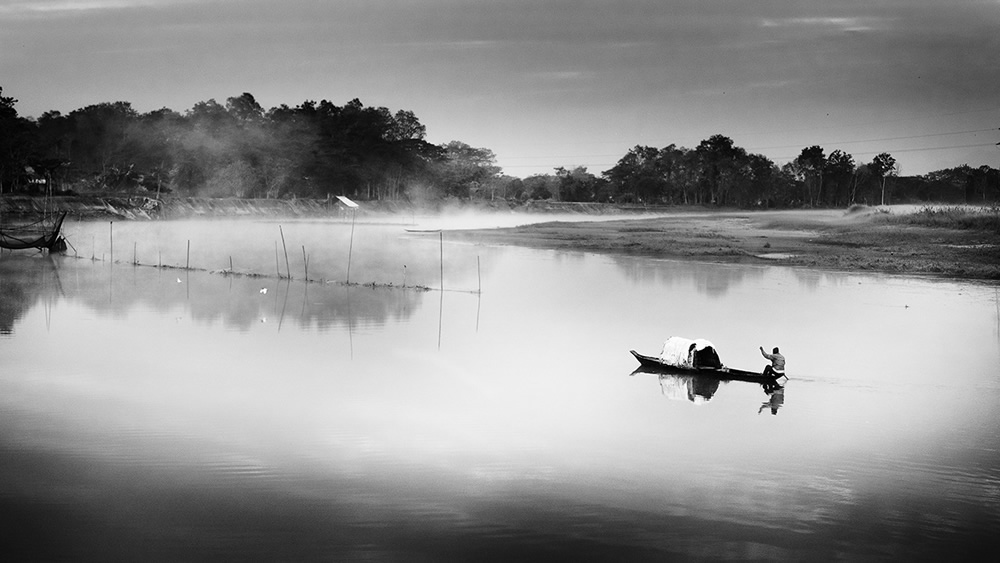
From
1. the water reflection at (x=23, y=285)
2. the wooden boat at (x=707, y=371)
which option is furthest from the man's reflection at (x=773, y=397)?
the water reflection at (x=23, y=285)

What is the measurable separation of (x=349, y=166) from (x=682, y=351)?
270 ft

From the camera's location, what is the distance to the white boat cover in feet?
52.6

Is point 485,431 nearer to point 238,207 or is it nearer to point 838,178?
point 238,207

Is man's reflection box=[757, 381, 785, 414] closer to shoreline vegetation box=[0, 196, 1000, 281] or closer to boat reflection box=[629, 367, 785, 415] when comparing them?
boat reflection box=[629, 367, 785, 415]

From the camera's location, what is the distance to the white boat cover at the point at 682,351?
16031 mm

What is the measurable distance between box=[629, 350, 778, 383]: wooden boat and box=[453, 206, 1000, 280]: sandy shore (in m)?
22.5

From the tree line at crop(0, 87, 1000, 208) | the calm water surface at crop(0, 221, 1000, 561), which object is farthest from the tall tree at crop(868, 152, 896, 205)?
the calm water surface at crop(0, 221, 1000, 561)

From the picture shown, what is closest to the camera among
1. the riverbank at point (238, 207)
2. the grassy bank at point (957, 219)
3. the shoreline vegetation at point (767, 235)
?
the shoreline vegetation at point (767, 235)

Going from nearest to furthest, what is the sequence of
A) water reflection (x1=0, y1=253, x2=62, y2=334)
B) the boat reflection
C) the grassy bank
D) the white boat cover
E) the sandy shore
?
the boat reflection < the white boat cover < water reflection (x1=0, y1=253, x2=62, y2=334) < the sandy shore < the grassy bank

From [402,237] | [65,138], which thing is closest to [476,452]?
[402,237]

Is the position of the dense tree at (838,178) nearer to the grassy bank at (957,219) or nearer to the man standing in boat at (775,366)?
the grassy bank at (957,219)

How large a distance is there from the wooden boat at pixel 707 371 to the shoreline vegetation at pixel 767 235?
73.3ft

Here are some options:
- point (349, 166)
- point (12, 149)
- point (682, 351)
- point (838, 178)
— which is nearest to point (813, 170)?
point (838, 178)

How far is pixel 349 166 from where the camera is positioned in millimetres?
95375
